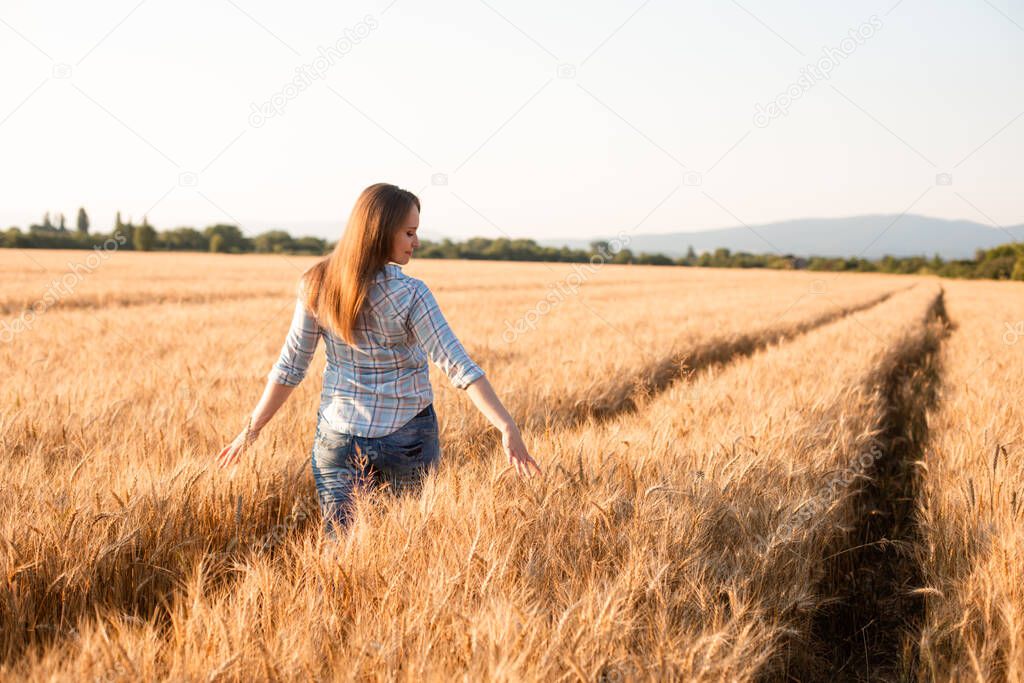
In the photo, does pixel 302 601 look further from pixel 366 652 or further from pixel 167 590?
pixel 167 590

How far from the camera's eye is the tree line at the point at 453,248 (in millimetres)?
49391

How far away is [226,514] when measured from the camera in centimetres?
222

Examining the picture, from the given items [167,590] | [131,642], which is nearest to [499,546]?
[131,642]

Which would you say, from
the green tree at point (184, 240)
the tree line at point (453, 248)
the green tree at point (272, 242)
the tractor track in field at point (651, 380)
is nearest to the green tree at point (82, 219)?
the tree line at point (453, 248)

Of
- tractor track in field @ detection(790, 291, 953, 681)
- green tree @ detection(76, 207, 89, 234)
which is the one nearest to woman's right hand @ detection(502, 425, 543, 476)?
tractor track in field @ detection(790, 291, 953, 681)

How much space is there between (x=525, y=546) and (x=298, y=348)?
1.10 meters

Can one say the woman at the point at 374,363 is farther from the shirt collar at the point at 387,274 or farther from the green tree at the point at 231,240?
the green tree at the point at 231,240

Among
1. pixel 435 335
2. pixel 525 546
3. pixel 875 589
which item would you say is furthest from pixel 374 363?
pixel 875 589

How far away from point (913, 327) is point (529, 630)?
11.3 metres

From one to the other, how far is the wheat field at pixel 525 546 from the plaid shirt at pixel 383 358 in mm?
313

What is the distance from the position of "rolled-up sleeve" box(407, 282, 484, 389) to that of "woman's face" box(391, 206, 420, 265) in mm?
119

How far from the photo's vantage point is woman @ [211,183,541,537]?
2.07m

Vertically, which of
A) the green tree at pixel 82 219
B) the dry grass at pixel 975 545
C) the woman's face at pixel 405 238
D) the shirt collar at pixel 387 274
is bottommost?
the dry grass at pixel 975 545

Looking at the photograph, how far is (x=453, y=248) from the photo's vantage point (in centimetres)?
5784
